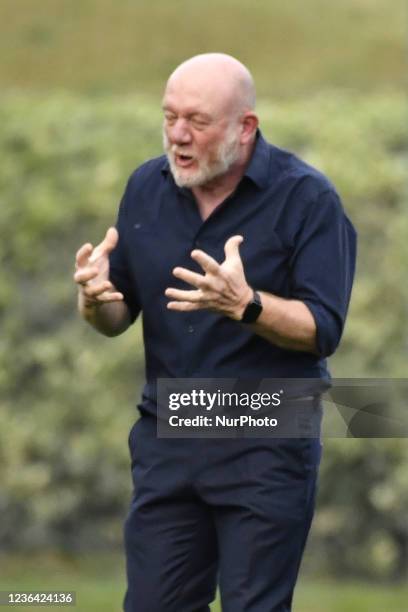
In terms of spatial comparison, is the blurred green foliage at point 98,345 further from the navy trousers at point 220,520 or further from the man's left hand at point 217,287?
the man's left hand at point 217,287

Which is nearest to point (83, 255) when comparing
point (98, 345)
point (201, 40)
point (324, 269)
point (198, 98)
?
point (198, 98)

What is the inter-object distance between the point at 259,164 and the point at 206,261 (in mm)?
549

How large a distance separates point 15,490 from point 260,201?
150 inches

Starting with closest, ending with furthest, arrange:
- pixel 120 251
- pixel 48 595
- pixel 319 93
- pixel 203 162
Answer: pixel 203 162 < pixel 120 251 < pixel 48 595 < pixel 319 93

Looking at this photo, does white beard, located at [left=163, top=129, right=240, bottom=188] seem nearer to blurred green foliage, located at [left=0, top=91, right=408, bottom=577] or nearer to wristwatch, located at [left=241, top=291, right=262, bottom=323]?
wristwatch, located at [left=241, top=291, right=262, bottom=323]

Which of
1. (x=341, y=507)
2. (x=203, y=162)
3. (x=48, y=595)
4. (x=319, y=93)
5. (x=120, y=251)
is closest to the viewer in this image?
(x=203, y=162)

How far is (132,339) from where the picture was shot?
7648 millimetres

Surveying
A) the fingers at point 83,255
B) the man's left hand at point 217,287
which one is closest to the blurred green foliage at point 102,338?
the fingers at point 83,255

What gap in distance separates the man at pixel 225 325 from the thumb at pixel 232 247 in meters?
0.18

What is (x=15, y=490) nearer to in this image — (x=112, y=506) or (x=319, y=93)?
(x=112, y=506)

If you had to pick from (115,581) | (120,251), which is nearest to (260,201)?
(120,251)

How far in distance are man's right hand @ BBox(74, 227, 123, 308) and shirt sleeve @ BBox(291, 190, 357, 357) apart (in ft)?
1.65

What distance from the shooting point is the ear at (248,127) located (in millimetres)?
4238

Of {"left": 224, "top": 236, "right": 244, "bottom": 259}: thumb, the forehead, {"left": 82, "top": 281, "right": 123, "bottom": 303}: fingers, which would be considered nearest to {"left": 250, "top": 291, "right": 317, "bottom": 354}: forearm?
{"left": 224, "top": 236, "right": 244, "bottom": 259}: thumb
